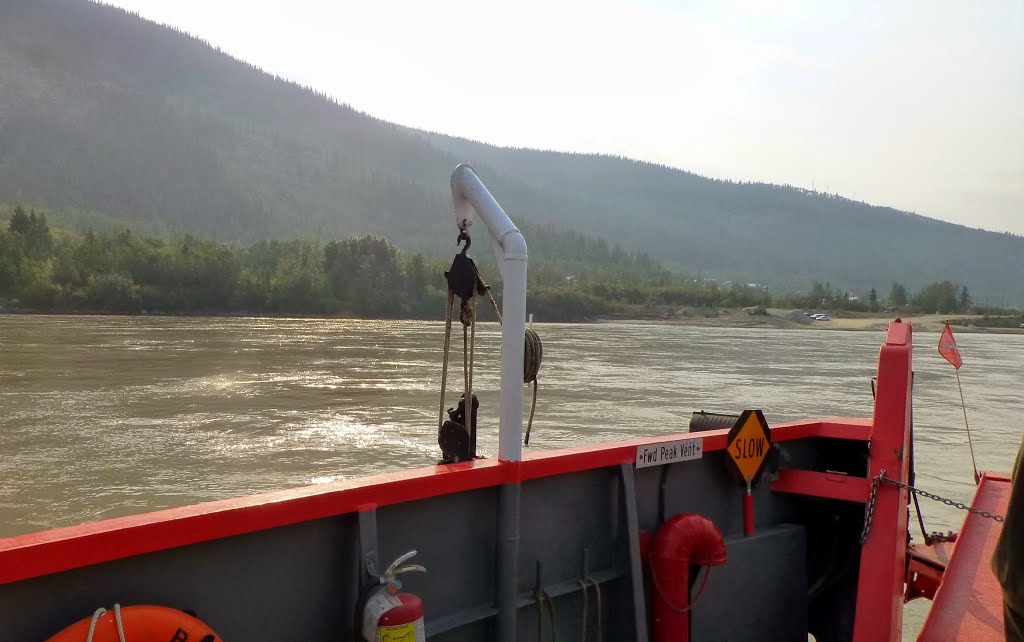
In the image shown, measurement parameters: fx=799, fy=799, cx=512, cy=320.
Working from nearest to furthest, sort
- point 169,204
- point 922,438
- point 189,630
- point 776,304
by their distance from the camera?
1. point 189,630
2. point 922,438
3. point 776,304
4. point 169,204

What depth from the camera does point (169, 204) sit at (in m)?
151

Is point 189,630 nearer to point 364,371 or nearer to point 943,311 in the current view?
point 364,371

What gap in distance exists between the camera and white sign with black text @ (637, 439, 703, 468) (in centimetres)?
313

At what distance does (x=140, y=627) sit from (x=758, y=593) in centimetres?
285

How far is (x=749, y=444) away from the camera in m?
3.57

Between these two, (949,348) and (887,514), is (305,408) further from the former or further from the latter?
(887,514)

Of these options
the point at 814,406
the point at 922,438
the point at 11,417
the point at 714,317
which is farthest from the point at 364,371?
the point at 714,317

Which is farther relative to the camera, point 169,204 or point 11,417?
point 169,204

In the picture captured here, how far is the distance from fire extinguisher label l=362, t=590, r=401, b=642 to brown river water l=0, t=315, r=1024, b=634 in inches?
274

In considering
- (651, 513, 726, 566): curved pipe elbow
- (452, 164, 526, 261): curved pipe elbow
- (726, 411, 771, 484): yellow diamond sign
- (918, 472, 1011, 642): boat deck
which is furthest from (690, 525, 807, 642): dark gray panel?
(452, 164, 526, 261): curved pipe elbow

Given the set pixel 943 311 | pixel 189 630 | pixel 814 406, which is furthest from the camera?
pixel 943 311

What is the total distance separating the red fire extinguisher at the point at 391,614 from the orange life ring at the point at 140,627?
45 cm

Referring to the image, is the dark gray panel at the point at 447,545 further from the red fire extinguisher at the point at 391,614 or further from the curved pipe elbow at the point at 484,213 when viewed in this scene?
the curved pipe elbow at the point at 484,213

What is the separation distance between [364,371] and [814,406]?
12585 millimetres
